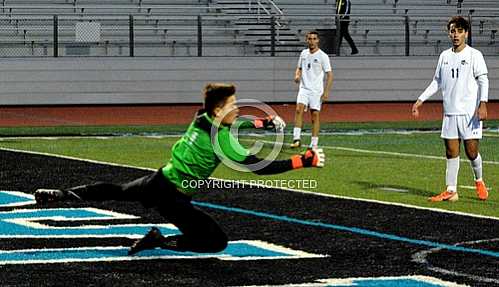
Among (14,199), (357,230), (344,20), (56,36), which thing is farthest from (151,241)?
(344,20)

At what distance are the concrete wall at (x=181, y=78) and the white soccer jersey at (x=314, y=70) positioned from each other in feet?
41.0

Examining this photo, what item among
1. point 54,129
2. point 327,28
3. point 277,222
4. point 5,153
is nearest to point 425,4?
point 327,28

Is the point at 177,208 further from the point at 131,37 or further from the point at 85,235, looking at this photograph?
the point at 131,37

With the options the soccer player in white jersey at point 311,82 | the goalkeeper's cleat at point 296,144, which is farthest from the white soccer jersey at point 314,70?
the goalkeeper's cleat at point 296,144

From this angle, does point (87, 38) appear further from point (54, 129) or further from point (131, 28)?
point (54, 129)

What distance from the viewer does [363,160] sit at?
1847 cm

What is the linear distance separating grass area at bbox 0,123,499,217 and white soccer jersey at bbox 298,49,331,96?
1016mm

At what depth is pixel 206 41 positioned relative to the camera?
34.2m

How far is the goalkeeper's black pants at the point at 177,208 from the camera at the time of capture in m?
9.27

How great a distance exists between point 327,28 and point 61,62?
7.36 m

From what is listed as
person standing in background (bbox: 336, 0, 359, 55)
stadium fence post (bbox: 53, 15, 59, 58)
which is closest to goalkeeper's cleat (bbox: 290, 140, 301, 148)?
stadium fence post (bbox: 53, 15, 59, 58)

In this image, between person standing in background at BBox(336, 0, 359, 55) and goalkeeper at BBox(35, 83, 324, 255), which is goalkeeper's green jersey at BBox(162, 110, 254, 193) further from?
person standing in background at BBox(336, 0, 359, 55)

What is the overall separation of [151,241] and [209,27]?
2561 cm

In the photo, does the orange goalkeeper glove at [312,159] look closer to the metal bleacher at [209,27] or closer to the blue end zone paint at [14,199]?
the blue end zone paint at [14,199]
